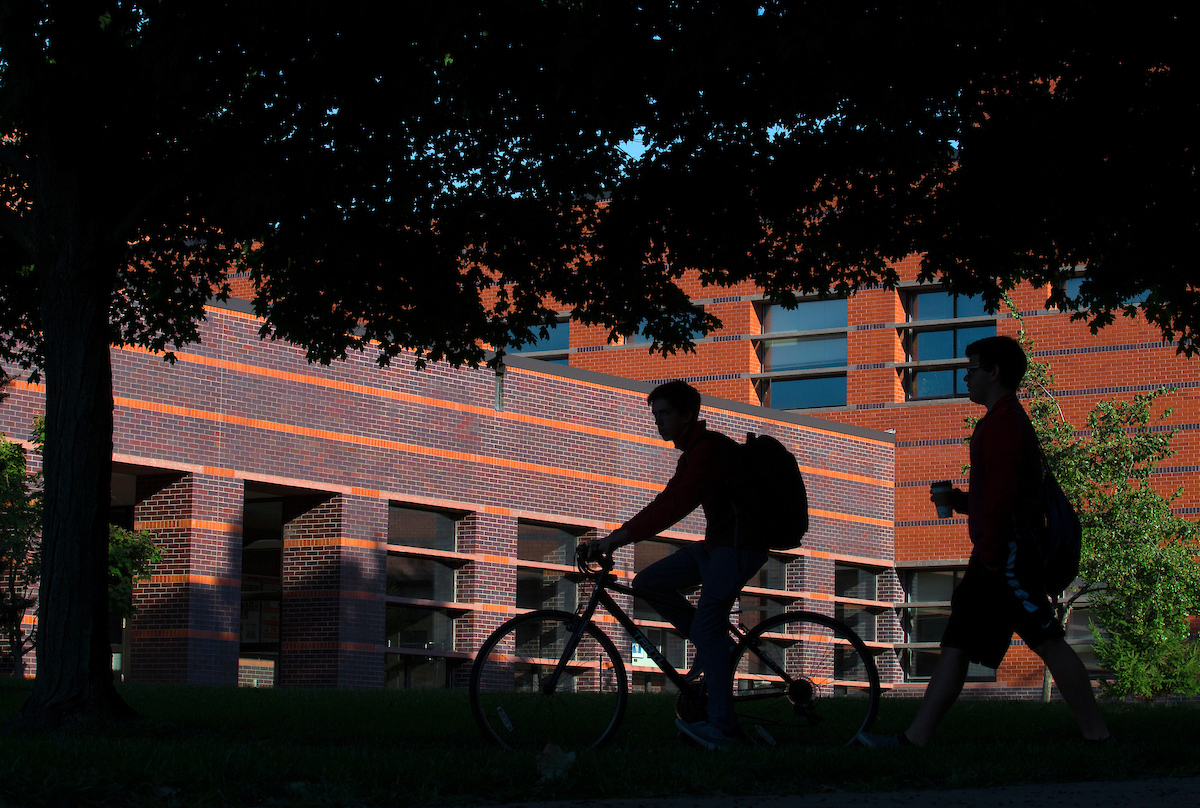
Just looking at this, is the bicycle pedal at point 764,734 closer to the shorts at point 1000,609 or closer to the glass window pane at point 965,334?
the shorts at point 1000,609

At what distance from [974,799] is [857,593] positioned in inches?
1072

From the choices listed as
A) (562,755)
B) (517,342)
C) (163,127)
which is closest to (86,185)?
(163,127)

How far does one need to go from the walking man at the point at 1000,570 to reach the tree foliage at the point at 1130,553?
65.4ft

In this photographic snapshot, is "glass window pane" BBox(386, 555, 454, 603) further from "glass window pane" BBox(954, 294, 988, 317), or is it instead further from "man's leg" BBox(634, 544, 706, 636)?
"man's leg" BBox(634, 544, 706, 636)

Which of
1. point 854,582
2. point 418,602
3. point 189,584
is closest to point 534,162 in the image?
point 189,584

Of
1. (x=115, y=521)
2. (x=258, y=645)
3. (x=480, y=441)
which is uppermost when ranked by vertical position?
(x=480, y=441)

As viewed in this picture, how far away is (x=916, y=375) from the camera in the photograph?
33281 millimetres

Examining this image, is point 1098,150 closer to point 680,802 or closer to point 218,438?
point 680,802

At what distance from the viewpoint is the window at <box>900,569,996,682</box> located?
32156mm

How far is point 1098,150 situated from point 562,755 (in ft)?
20.2

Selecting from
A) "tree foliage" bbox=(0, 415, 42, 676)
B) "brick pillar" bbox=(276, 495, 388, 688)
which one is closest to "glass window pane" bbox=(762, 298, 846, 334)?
"brick pillar" bbox=(276, 495, 388, 688)

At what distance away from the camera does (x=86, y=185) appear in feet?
28.3

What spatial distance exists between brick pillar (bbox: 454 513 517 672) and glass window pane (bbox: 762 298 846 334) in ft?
36.4

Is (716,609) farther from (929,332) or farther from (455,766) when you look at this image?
(929,332)
